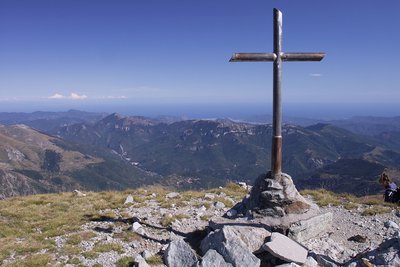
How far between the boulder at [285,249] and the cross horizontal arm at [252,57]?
6509 mm

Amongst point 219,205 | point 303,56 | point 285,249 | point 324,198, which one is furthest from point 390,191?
point 285,249

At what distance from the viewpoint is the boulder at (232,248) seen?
10.5 m

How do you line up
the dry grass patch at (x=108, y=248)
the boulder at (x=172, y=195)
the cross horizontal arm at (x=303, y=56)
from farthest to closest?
the boulder at (x=172, y=195) < the cross horizontal arm at (x=303, y=56) < the dry grass patch at (x=108, y=248)

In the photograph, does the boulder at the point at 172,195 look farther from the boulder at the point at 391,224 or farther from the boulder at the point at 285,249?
the boulder at the point at 391,224

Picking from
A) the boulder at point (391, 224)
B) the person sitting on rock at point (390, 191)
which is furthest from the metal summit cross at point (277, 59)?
the person sitting on rock at point (390, 191)

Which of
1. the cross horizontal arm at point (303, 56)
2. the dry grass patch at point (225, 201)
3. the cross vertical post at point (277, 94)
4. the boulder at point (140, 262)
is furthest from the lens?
the dry grass patch at point (225, 201)

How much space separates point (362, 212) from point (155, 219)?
34.2ft

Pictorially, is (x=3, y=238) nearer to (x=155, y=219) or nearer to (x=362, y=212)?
(x=155, y=219)

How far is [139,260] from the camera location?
1138cm

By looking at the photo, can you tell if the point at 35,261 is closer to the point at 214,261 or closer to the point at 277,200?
the point at 214,261

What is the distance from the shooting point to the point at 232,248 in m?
10.8

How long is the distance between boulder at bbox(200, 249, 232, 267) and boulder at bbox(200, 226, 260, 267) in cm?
19

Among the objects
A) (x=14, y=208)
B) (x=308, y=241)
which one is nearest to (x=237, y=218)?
(x=308, y=241)

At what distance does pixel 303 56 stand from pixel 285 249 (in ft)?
24.1
